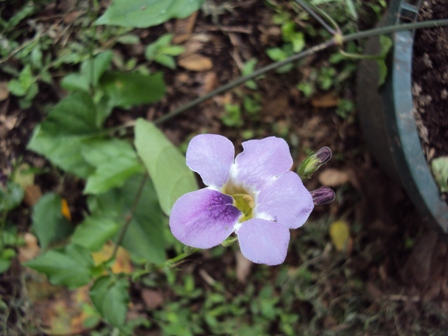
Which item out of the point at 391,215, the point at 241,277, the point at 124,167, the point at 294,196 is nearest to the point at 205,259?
the point at 241,277

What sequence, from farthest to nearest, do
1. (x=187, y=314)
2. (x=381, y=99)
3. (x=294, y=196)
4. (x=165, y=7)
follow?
(x=187, y=314) < (x=381, y=99) < (x=165, y=7) < (x=294, y=196)

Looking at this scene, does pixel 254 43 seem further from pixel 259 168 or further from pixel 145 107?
pixel 259 168

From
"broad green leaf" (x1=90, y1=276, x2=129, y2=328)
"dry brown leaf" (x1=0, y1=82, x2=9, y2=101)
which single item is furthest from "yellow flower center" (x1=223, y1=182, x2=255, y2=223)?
"dry brown leaf" (x1=0, y1=82, x2=9, y2=101)

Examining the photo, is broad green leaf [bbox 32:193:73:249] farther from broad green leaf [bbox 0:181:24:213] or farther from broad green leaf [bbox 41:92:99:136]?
broad green leaf [bbox 41:92:99:136]

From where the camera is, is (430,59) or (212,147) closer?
(212,147)

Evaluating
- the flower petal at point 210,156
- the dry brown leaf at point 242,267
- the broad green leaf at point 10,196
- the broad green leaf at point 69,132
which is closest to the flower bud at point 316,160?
the flower petal at point 210,156

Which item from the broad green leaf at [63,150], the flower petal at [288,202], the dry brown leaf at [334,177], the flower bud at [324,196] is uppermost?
the flower petal at [288,202]

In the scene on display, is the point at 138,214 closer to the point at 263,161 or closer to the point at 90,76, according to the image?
the point at 90,76

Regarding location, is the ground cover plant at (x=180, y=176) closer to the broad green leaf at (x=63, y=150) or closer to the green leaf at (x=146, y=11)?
the broad green leaf at (x=63, y=150)
